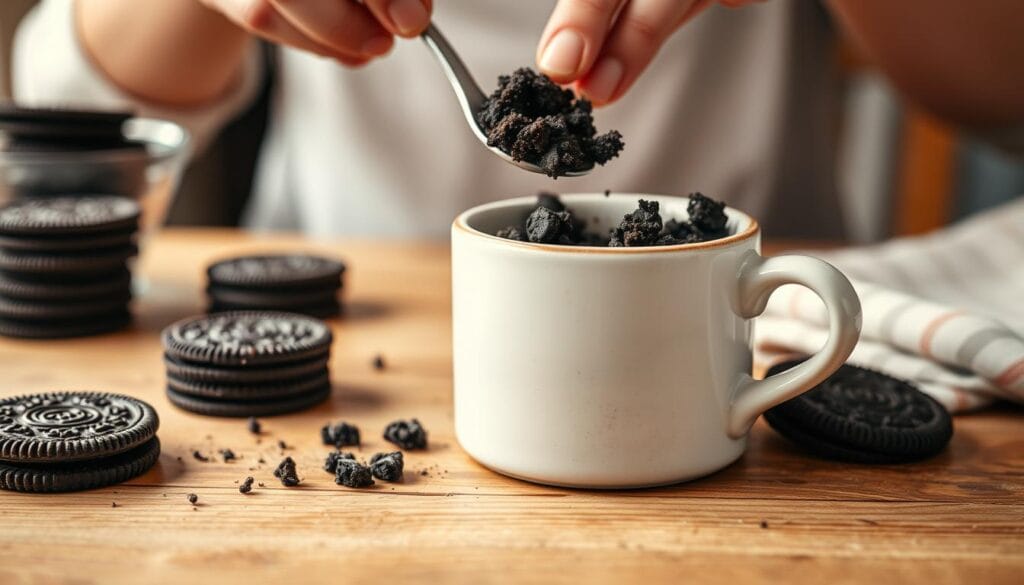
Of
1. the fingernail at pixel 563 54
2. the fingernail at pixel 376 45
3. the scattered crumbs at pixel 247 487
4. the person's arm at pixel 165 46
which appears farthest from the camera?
the person's arm at pixel 165 46

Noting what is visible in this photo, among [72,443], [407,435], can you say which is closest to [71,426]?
[72,443]

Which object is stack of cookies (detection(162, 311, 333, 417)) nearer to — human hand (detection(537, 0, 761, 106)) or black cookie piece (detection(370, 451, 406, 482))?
black cookie piece (detection(370, 451, 406, 482))

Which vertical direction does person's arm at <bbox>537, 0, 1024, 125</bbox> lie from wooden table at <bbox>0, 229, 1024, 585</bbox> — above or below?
above

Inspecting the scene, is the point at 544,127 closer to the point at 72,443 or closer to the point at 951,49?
the point at 72,443

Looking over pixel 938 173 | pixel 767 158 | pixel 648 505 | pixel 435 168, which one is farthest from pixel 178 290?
pixel 938 173

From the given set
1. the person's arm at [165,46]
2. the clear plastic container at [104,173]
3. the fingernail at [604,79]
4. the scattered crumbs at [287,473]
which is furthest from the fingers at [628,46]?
the clear plastic container at [104,173]

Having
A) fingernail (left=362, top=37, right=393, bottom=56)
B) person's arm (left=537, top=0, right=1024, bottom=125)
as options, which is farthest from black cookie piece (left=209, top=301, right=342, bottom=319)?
person's arm (left=537, top=0, right=1024, bottom=125)

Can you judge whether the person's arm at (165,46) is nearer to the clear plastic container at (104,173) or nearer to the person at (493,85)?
the person at (493,85)

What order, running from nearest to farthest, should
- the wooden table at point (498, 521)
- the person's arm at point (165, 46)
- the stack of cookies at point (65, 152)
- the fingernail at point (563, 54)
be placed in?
the wooden table at point (498, 521) < the fingernail at point (563, 54) < the stack of cookies at point (65, 152) < the person's arm at point (165, 46)

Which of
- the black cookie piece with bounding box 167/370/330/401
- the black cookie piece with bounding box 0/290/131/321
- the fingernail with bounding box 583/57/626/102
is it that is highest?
the fingernail with bounding box 583/57/626/102
